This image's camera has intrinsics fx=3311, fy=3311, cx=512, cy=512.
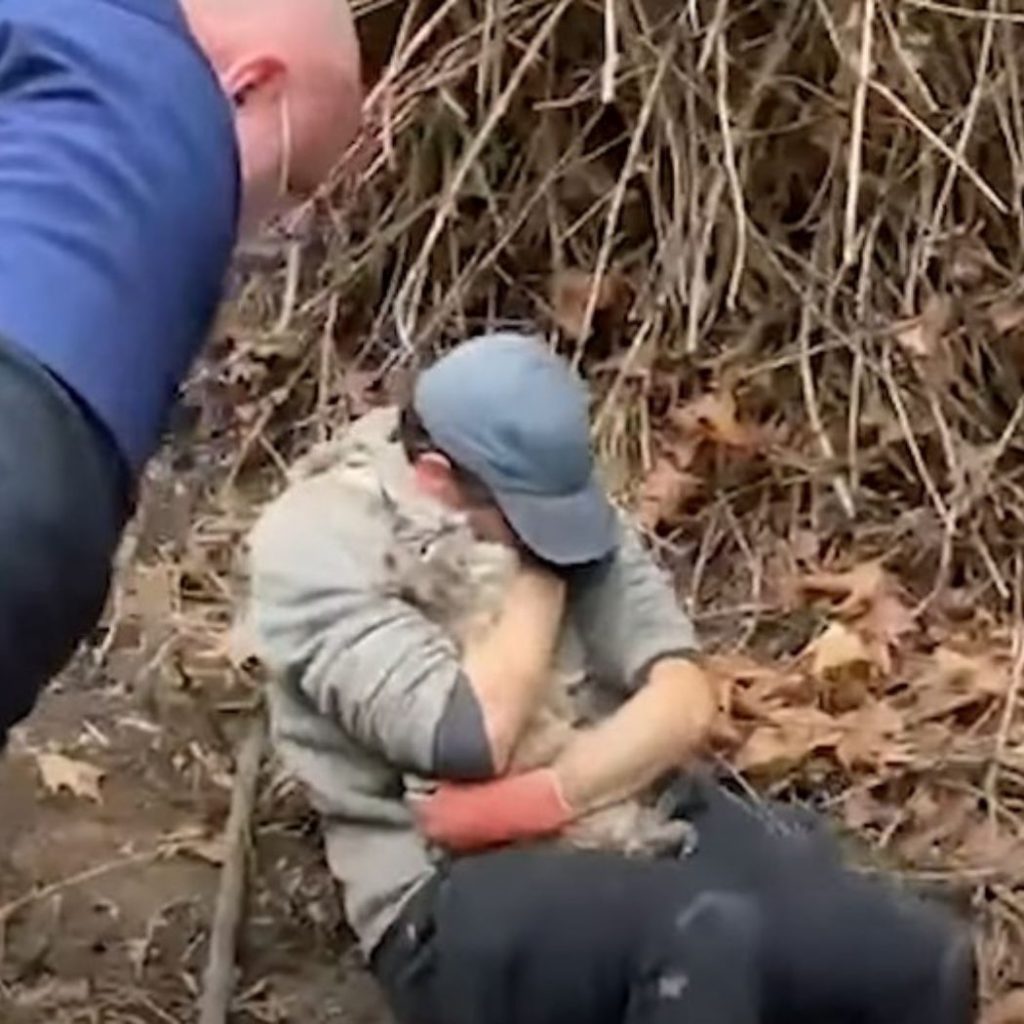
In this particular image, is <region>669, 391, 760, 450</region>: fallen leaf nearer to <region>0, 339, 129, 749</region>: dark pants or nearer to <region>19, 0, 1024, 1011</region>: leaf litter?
<region>19, 0, 1024, 1011</region>: leaf litter

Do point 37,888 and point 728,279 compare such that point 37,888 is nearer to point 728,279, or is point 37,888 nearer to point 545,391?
point 545,391

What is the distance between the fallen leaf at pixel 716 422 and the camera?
17.3ft

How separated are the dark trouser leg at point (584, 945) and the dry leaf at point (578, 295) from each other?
6.43 feet

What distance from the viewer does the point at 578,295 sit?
5.46m

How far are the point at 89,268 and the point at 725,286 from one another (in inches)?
141

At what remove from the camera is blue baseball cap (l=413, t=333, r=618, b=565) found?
3.62m

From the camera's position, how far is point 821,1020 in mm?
3609

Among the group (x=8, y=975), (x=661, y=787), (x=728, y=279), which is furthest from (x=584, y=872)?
(x=728, y=279)

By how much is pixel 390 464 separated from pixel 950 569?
158 cm

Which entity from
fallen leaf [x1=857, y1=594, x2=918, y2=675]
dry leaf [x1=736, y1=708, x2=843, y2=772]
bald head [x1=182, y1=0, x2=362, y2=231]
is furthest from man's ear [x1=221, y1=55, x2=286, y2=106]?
fallen leaf [x1=857, y1=594, x2=918, y2=675]

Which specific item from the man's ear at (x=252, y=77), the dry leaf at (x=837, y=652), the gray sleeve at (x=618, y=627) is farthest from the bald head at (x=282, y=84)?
the dry leaf at (x=837, y=652)

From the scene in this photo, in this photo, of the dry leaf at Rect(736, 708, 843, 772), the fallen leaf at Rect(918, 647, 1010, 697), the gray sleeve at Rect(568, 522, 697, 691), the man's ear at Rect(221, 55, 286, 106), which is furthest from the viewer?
the fallen leaf at Rect(918, 647, 1010, 697)

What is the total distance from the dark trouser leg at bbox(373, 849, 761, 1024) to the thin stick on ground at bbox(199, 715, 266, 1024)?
1.64ft

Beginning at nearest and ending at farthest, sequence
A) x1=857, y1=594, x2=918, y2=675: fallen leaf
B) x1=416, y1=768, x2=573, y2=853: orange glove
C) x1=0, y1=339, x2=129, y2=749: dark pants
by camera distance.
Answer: x1=0, y1=339, x2=129, y2=749: dark pants
x1=416, y1=768, x2=573, y2=853: orange glove
x1=857, y1=594, x2=918, y2=675: fallen leaf
